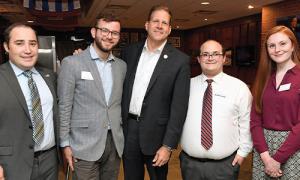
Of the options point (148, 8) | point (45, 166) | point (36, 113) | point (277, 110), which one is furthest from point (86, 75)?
point (148, 8)

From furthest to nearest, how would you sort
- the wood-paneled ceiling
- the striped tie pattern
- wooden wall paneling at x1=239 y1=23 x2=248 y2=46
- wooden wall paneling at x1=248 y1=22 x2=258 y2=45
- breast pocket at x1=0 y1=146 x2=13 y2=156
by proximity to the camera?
wooden wall paneling at x1=239 y1=23 x2=248 y2=46 < wooden wall paneling at x1=248 y1=22 x2=258 y2=45 < the wood-paneled ceiling < the striped tie pattern < breast pocket at x1=0 y1=146 x2=13 y2=156

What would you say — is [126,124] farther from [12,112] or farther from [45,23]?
[45,23]

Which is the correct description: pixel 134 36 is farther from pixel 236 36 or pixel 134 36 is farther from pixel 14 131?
pixel 14 131

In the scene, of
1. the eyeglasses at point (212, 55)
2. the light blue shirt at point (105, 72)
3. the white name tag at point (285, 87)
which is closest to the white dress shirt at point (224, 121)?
the eyeglasses at point (212, 55)

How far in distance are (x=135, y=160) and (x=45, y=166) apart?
669 millimetres

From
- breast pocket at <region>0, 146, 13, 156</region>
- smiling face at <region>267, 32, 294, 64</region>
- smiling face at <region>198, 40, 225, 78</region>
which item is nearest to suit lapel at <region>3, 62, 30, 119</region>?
breast pocket at <region>0, 146, 13, 156</region>

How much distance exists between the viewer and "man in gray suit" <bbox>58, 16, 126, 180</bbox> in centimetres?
208

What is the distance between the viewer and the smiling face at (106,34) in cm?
213

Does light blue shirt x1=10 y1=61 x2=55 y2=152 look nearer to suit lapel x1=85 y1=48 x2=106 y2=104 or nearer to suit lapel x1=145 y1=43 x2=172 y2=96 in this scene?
suit lapel x1=85 y1=48 x2=106 y2=104

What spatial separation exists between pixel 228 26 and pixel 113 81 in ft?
30.7

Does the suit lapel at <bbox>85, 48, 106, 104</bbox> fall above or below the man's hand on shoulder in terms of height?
above

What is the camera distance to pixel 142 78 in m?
2.25

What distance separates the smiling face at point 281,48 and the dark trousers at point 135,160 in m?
1.05

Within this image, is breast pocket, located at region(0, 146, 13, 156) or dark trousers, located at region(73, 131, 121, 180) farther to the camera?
dark trousers, located at region(73, 131, 121, 180)
